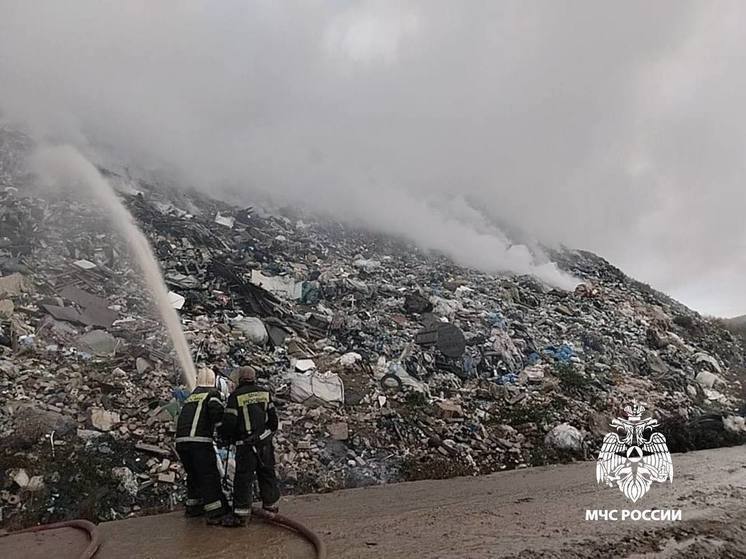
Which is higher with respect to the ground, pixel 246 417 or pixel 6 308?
pixel 6 308

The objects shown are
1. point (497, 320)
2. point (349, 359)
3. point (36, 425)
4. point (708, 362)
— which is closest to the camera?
point (36, 425)

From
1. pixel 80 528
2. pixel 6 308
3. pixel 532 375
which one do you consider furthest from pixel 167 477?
pixel 532 375

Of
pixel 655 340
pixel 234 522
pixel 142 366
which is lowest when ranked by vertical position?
pixel 234 522

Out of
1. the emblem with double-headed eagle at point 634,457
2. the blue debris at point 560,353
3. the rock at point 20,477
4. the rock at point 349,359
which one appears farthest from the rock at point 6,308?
the blue debris at point 560,353

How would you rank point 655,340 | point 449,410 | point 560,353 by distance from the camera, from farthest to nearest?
point 655,340
point 560,353
point 449,410

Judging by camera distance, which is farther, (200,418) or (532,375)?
(532,375)

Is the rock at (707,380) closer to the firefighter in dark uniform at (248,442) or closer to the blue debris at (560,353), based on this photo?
the blue debris at (560,353)

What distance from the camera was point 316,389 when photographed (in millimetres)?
6906

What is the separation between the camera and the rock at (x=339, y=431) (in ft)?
19.7

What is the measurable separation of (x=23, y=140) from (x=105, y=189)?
325 centimetres

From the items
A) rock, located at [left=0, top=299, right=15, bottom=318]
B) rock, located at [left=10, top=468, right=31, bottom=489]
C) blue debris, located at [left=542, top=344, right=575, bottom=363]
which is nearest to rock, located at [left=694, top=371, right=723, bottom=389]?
blue debris, located at [left=542, top=344, right=575, bottom=363]

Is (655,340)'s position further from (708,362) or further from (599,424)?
(599,424)

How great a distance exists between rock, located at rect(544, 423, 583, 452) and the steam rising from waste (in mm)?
4757

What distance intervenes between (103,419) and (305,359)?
3234 millimetres
